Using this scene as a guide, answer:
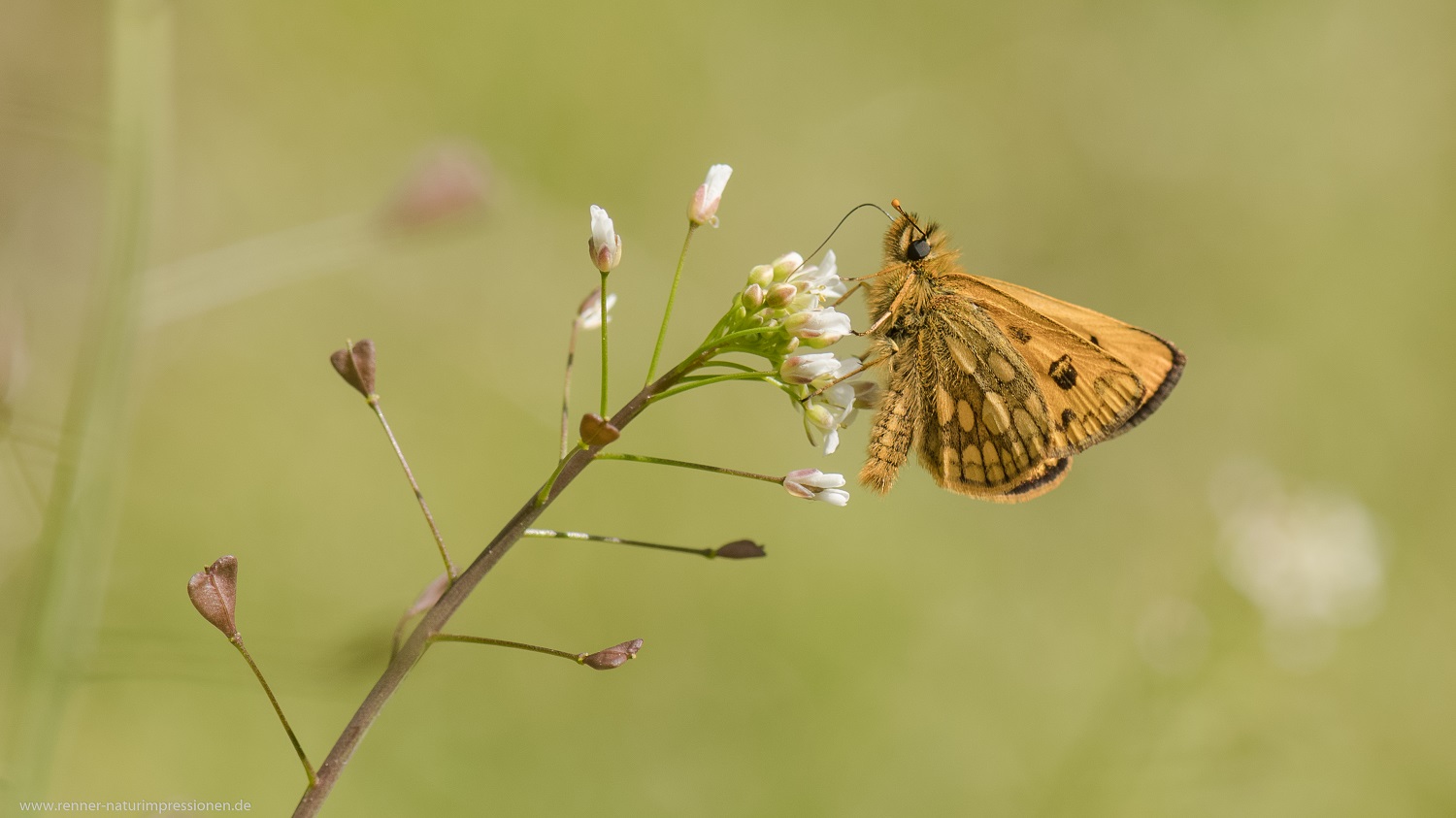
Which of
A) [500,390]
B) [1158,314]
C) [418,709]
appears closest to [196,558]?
[418,709]

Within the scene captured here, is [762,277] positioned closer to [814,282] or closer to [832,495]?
[814,282]

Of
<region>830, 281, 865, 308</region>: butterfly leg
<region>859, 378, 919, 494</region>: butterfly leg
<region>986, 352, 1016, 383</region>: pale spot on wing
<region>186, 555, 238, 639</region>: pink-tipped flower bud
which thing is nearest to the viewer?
<region>186, 555, 238, 639</region>: pink-tipped flower bud

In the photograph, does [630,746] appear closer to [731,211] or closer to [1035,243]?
[731,211]

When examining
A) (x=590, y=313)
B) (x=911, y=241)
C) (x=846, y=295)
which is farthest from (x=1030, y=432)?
(x=590, y=313)

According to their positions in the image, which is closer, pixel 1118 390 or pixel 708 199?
pixel 708 199

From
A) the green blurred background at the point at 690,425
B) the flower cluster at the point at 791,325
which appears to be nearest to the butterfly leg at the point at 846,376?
the flower cluster at the point at 791,325

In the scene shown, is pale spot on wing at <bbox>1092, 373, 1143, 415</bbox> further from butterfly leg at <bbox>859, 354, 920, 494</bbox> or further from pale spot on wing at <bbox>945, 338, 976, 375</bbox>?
butterfly leg at <bbox>859, 354, 920, 494</bbox>

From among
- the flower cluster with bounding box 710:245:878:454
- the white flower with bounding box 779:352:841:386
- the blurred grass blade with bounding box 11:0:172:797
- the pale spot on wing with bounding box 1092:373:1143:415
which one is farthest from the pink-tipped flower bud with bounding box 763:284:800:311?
the blurred grass blade with bounding box 11:0:172:797
